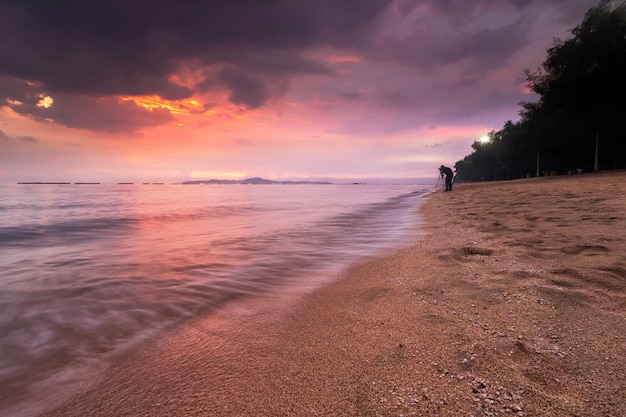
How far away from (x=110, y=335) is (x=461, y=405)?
3.27 metres

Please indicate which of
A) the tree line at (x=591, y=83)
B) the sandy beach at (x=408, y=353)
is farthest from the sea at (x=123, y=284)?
the tree line at (x=591, y=83)

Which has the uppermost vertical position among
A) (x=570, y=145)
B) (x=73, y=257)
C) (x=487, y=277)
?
(x=570, y=145)

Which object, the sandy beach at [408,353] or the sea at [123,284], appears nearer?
the sandy beach at [408,353]

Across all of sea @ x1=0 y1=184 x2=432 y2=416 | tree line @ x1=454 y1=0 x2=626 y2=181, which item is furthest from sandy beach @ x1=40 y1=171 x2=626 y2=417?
tree line @ x1=454 y1=0 x2=626 y2=181

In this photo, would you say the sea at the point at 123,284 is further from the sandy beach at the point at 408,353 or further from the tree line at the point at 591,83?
the tree line at the point at 591,83

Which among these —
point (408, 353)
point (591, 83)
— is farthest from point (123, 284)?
point (591, 83)

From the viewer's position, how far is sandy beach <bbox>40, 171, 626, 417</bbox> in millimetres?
1725

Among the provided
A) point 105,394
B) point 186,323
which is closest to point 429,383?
point 105,394

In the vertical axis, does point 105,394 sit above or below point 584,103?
below

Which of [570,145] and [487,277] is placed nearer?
[487,277]

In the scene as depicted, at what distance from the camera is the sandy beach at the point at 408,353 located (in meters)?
1.72

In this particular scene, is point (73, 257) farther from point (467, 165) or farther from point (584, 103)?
point (467, 165)

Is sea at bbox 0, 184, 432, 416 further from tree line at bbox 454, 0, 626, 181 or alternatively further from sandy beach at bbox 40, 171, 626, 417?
tree line at bbox 454, 0, 626, 181

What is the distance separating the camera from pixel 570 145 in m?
42.1
